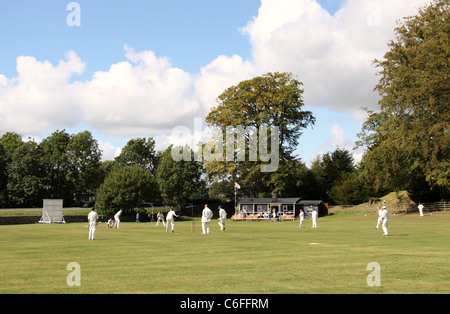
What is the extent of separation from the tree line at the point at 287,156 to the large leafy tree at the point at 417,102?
0.44ft

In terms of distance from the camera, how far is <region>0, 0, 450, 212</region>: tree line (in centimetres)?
5304

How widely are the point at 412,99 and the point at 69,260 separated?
4778 centimetres

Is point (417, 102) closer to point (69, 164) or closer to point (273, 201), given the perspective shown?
point (273, 201)

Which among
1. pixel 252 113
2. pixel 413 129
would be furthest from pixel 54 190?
pixel 413 129

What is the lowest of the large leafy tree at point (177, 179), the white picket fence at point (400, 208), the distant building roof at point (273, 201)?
the white picket fence at point (400, 208)

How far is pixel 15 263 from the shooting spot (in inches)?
624

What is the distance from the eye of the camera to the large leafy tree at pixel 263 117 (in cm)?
7081

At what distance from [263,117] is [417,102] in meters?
24.1

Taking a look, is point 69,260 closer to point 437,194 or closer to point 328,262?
point 328,262

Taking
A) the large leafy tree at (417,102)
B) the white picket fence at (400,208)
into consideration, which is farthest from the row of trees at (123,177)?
the large leafy tree at (417,102)

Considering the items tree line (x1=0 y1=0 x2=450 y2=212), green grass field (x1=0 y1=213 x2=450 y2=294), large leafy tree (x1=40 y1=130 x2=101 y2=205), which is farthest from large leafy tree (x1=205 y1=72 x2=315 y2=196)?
green grass field (x1=0 y1=213 x2=450 y2=294)

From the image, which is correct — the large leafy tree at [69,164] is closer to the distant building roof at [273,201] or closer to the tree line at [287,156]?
the tree line at [287,156]

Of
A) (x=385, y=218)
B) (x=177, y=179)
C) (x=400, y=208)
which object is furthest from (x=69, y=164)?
(x=385, y=218)

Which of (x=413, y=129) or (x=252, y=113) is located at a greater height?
(x=252, y=113)
